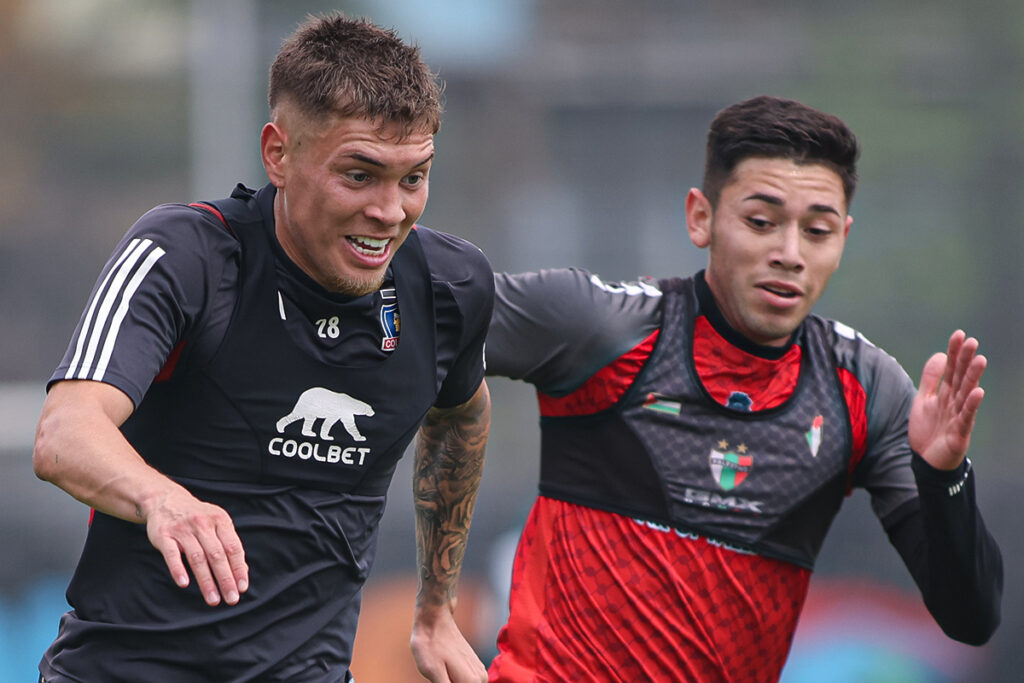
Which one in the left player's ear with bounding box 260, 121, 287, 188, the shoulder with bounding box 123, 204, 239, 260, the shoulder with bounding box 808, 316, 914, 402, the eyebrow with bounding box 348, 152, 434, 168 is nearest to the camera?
the shoulder with bounding box 123, 204, 239, 260

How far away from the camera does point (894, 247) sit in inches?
313

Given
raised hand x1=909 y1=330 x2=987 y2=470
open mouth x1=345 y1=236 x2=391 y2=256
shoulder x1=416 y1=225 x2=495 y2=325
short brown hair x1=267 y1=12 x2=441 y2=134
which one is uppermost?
short brown hair x1=267 y1=12 x2=441 y2=134

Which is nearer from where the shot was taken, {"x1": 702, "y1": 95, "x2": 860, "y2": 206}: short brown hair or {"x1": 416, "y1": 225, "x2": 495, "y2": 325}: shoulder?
{"x1": 416, "y1": 225, "x2": 495, "y2": 325}: shoulder

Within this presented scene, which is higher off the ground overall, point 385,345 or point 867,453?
point 385,345

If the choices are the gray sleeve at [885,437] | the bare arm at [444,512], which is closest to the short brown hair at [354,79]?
the bare arm at [444,512]

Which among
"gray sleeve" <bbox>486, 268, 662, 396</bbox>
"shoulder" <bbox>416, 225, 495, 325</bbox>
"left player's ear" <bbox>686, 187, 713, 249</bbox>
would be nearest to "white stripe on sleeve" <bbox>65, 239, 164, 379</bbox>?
"shoulder" <bbox>416, 225, 495, 325</bbox>

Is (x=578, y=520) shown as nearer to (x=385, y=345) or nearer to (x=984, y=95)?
(x=385, y=345)

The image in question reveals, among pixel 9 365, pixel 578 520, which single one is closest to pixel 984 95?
pixel 578 520

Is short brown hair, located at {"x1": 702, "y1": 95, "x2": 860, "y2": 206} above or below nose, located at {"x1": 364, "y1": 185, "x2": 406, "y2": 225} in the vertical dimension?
above

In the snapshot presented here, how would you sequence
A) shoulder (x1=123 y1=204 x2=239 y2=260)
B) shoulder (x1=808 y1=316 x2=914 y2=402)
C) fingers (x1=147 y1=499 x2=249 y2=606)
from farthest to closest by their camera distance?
shoulder (x1=808 y1=316 x2=914 y2=402) < shoulder (x1=123 y1=204 x2=239 y2=260) < fingers (x1=147 y1=499 x2=249 y2=606)

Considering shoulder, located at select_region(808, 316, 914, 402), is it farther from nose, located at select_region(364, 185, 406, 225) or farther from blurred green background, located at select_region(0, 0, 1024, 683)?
blurred green background, located at select_region(0, 0, 1024, 683)

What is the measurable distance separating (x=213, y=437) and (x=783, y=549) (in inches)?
69.6

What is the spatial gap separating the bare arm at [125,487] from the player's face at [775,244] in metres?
1.99

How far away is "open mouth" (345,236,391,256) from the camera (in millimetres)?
2977
